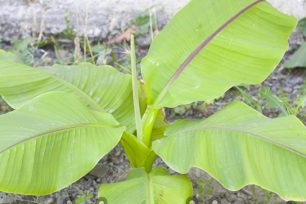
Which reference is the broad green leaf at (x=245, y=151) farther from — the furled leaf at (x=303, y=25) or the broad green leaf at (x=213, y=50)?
the furled leaf at (x=303, y=25)

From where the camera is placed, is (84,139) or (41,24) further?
(41,24)

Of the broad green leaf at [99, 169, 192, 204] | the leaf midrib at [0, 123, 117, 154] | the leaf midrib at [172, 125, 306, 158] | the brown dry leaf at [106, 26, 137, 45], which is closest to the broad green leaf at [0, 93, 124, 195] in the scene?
the leaf midrib at [0, 123, 117, 154]

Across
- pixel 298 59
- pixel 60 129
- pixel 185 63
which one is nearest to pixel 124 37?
pixel 298 59

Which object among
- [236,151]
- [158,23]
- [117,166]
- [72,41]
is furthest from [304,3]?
[236,151]

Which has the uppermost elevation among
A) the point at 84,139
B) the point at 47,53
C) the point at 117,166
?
the point at 84,139

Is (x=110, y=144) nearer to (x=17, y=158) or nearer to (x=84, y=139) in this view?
(x=84, y=139)
